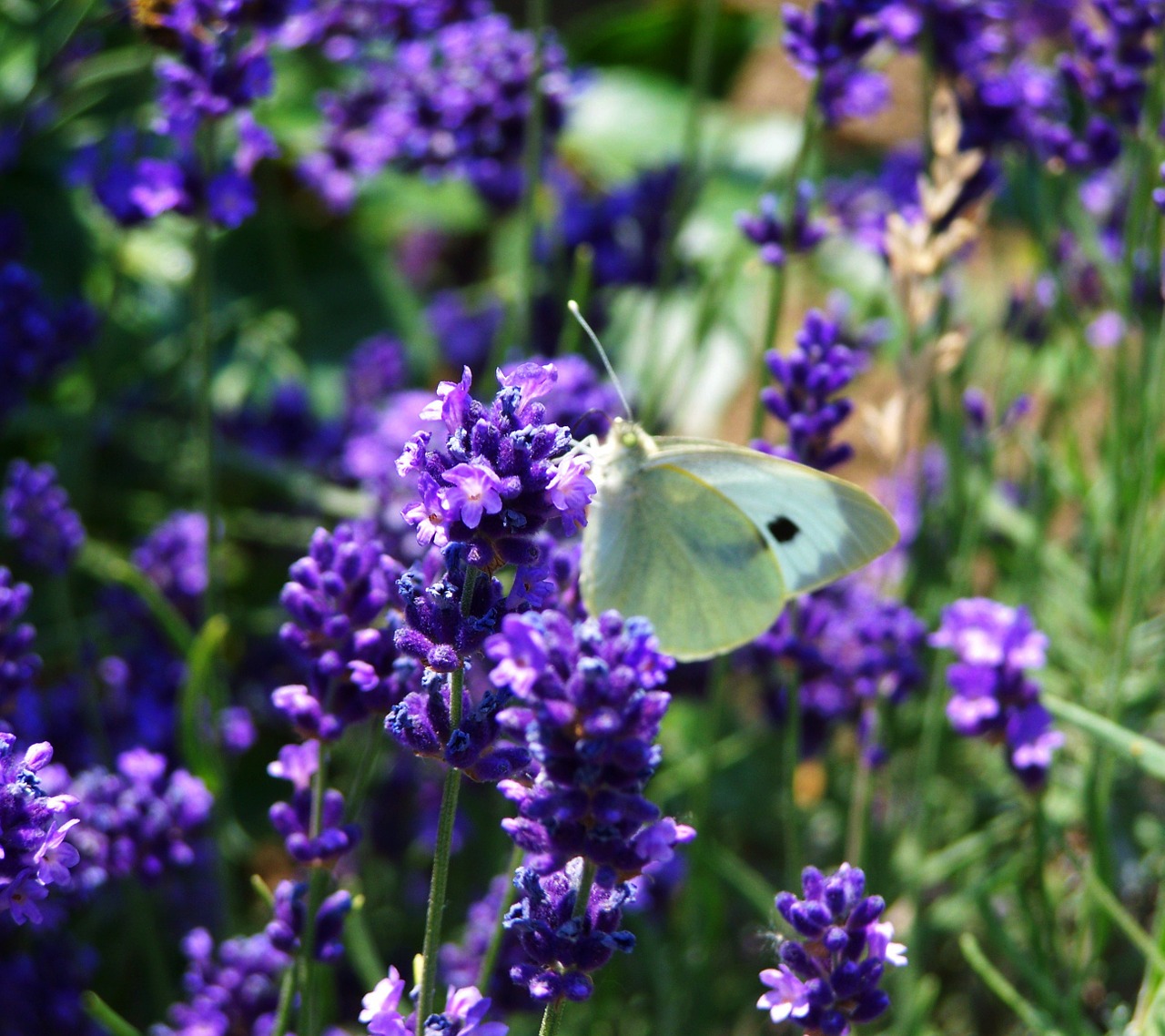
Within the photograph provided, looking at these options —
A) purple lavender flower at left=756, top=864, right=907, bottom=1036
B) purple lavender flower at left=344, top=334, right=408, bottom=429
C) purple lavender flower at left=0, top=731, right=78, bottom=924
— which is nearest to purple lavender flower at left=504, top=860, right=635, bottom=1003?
purple lavender flower at left=756, top=864, right=907, bottom=1036

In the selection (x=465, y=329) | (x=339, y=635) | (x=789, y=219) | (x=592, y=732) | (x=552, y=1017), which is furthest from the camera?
(x=465, y=329)

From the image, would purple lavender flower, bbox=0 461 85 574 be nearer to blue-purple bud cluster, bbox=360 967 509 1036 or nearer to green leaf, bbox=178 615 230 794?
green leaf, bbox=178 615 230 794

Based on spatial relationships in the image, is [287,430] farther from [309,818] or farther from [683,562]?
[309,818]

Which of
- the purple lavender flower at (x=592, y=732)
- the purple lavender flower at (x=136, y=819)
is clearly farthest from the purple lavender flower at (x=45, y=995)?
the purple lavender flower at (x=592, y=732)

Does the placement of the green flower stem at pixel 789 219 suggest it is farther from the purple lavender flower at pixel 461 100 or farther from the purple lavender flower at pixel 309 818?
the purple lavender flower at pixel 309 818

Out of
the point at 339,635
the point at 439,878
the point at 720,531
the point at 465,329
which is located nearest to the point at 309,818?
the point at 339,635

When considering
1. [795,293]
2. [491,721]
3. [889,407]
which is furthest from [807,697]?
[795,293]

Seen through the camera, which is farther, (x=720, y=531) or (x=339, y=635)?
(x=720, y=531)

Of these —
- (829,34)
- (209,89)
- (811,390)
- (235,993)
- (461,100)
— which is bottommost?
(235,993)
